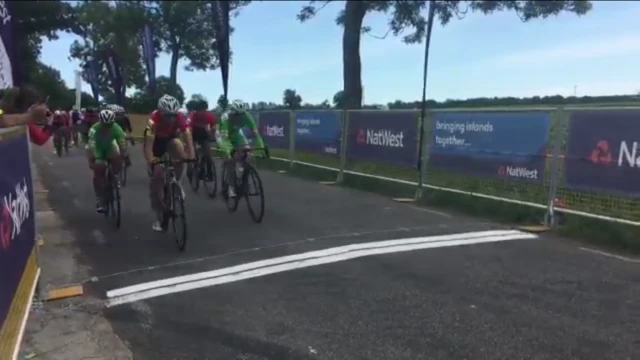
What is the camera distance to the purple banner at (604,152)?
26.2 ft

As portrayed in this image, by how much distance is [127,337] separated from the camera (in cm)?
515

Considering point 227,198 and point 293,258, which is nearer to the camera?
point 293,258

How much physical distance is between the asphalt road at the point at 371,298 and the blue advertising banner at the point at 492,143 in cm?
111

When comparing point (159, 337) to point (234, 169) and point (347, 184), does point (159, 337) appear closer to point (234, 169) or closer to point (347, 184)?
point (234, 169)

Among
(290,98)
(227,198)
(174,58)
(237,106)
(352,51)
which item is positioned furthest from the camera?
(174,58)

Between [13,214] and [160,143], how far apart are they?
176 inches

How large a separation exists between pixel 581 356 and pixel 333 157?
11344mm

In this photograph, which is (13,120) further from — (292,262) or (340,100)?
(340,100)

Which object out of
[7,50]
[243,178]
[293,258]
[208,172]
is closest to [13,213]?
[293,258]

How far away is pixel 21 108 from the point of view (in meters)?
6.54

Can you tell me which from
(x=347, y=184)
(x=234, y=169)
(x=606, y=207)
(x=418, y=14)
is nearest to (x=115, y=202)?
(x=234, y=169)

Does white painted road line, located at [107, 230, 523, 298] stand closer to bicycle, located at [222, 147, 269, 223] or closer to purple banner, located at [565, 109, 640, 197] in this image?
purple banner, located at [565, 109, 640, 197]

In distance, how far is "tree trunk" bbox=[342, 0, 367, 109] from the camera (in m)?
25.5

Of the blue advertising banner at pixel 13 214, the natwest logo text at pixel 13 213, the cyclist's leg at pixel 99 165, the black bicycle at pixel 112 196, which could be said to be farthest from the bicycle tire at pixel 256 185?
the natwest logo text at pixel 13 213
